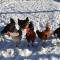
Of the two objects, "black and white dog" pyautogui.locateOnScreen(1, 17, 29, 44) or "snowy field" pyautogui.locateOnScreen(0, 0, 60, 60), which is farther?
"black and white dog" pyautogui.locateOnScreen(1, 17, 29, 44)

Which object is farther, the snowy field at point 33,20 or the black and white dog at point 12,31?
the black and white dog at point 12,31

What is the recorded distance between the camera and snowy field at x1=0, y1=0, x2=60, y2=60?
5.28 metres

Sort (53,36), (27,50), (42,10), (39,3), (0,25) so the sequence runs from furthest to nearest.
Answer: (39,3), (42,10), (0,25), (53,36), (27,50)

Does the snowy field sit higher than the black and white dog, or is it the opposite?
the black and white dog

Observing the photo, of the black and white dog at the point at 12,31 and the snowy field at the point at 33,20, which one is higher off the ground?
the black and white dog at the point at 12,31

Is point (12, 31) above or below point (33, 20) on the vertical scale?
above

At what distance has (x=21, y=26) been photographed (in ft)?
18.6

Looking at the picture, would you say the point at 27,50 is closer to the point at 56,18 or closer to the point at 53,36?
the point at 53,36

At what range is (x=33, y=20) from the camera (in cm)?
669

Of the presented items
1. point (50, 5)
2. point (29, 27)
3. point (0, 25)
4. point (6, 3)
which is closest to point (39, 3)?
point (50, 5)

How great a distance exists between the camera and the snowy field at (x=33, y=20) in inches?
208

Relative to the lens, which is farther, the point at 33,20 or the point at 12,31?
the point at 33,20

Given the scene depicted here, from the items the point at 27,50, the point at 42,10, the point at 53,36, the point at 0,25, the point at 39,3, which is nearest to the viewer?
the point at 27,50

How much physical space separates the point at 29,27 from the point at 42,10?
1683 mm
